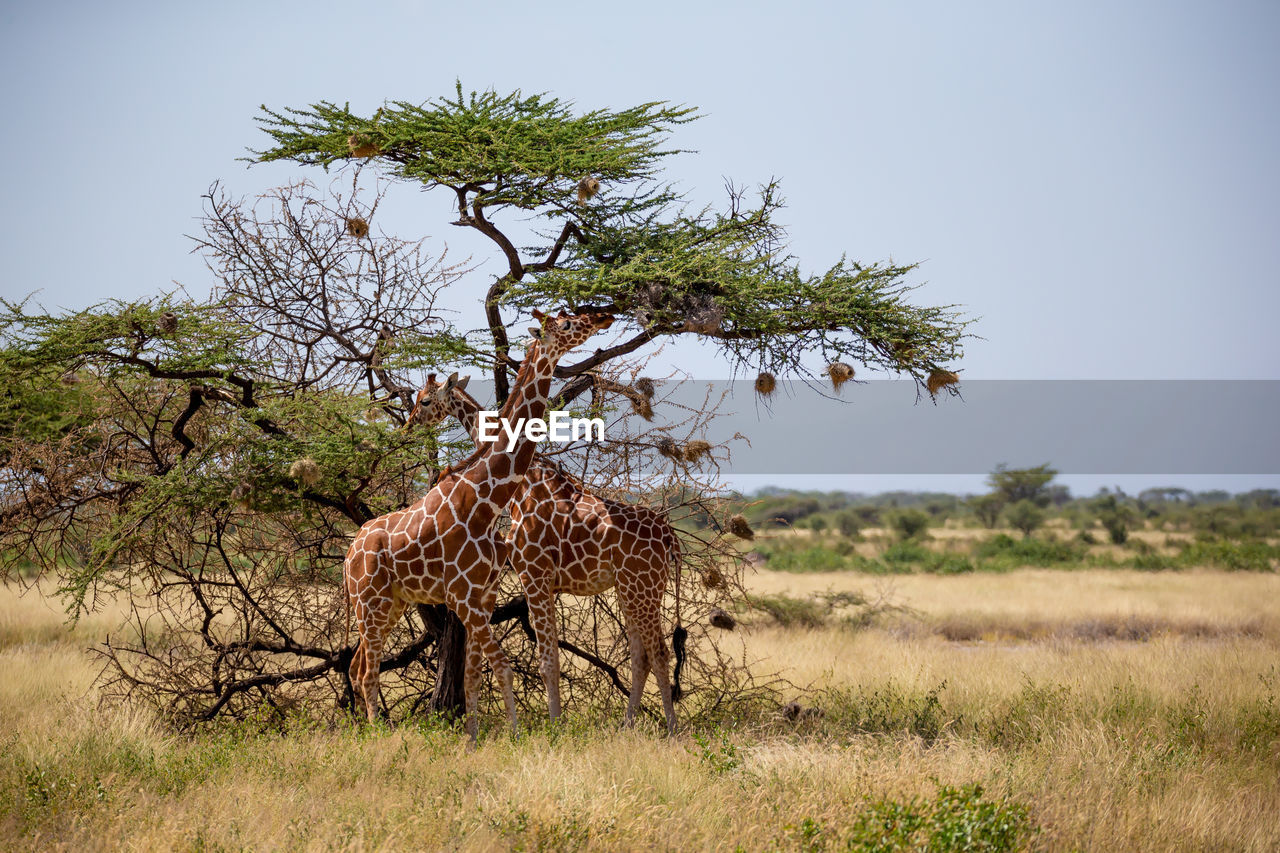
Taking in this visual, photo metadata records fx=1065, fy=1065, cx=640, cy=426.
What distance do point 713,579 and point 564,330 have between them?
278cm

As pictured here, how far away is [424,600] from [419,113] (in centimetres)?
431

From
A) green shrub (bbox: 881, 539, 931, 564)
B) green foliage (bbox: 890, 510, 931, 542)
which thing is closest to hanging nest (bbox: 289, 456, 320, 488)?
green shrub (bbox: 881, 539, 931, 564)

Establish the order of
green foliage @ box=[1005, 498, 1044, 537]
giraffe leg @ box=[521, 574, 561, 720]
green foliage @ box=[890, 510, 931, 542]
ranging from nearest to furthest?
giraffe leg @ box=[521, 574, 561, 720] → green foliage @ box=[890, 510, 931, 542] → green foliage @ box=[1005, 498, 1044, 537]

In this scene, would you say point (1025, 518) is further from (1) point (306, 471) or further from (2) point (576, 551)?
(1) point (306, 471)

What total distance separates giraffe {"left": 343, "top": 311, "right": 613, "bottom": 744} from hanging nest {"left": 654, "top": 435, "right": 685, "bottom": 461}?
149cm

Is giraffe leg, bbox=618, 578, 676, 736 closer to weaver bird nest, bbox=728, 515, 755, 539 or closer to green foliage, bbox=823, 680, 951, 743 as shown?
weaver bird nest, bbox=728, 515, 755, 539

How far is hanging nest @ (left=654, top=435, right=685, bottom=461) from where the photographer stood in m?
9.47

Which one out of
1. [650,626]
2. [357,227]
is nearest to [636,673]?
[650,626]

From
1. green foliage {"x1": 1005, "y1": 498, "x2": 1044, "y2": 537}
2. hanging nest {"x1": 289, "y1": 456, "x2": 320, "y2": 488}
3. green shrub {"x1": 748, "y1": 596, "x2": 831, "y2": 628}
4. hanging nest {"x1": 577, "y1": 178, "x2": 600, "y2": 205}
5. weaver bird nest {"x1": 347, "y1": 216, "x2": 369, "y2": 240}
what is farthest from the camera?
green foliage {"x1": 1005, "y1": 498, "x2": 1044, "y2": 537}

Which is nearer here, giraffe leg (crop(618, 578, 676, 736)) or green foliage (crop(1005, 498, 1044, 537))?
giraffe leg (crop(618, 578, 676, 736))

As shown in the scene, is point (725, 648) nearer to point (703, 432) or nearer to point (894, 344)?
point (703, 432)

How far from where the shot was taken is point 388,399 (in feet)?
31.6

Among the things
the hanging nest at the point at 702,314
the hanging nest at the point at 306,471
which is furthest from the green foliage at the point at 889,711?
the hanging nest at the point at 306,471

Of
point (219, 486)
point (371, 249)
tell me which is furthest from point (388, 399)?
point (371, 249)
